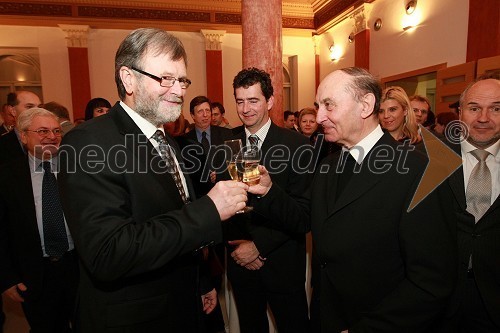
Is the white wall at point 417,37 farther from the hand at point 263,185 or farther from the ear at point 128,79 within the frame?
the ear at point 128,79

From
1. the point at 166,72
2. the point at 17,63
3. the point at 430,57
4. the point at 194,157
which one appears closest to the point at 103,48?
the point at 17,63

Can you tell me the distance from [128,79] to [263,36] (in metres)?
2.49

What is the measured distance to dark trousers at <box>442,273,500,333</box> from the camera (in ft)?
5.90

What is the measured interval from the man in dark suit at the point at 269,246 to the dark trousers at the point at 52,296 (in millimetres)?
1222

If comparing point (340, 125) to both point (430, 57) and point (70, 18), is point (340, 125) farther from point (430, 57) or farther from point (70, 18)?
point (70, 18)

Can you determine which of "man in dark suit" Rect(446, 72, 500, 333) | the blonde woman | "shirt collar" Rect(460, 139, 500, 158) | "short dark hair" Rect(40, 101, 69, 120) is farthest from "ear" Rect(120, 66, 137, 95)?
"short dark hair" Rect(40, 101, 69, 120)

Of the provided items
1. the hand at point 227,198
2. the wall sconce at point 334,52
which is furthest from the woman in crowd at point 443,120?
the wall sconce at point 334,52

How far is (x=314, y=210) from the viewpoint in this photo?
174cm

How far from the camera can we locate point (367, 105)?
1.64 metres

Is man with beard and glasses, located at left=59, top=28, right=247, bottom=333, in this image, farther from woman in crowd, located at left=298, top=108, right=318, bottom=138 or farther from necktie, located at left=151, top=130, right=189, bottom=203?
woman in crowd, located at left=298, top=108, right=318, bottom=138

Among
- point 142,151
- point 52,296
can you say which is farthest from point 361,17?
point 52,296

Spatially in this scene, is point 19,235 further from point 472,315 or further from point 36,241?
point 472,315

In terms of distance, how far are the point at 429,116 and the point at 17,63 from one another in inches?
460

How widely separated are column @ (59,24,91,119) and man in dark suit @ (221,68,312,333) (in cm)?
927
